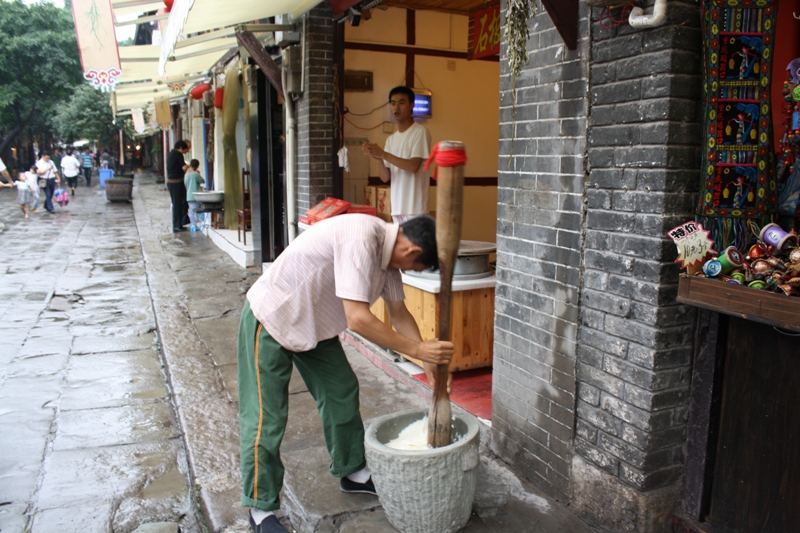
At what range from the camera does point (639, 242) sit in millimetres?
2689

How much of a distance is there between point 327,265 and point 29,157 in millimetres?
43535

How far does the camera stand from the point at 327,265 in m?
2.90

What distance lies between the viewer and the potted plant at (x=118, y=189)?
2214 centimetres

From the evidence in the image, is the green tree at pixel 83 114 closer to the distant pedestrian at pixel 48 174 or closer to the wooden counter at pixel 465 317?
the distant pedestrian at pixel 48 174

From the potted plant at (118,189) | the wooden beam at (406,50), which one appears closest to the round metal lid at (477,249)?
the wooden beam at (406,50)

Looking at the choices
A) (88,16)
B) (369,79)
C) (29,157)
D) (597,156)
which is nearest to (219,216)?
(88,16)

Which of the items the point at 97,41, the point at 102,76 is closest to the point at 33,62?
the point at 97,41

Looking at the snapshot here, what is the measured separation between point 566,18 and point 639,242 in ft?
3.55

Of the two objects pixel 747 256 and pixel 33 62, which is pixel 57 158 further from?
pixel 747 256

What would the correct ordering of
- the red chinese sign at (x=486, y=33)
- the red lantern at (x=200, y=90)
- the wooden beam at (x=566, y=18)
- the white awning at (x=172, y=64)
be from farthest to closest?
the red lantern at (x=200, y=90) → the white awning at (x=172, y=64) → the red chinese sign at (x=486, y=33) → the wooden beam at (x=566, y=18)

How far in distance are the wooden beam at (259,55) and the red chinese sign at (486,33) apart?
2229 mm

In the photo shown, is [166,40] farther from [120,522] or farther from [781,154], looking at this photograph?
[781,154]

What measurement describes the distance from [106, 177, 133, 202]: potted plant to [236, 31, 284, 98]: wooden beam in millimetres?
16921

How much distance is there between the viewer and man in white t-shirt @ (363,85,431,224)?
5.36 meters
